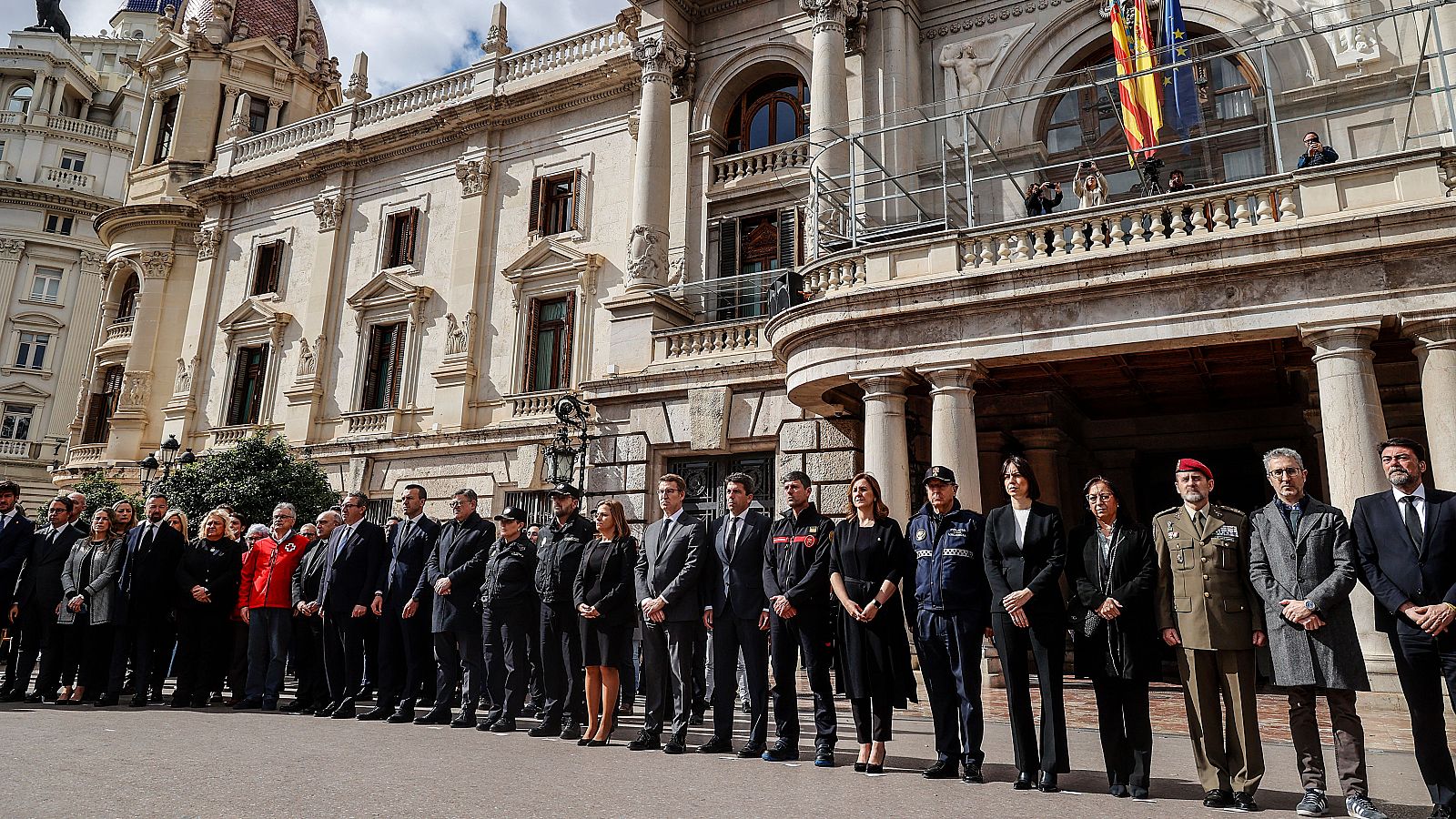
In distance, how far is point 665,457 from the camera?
55.2 ft

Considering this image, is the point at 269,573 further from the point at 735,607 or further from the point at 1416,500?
the point at 1416,500

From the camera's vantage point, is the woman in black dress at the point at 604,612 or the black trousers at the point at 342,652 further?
the black trousers at the point at 342,652

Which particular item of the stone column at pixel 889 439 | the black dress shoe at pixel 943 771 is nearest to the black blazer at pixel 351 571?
the black dress shoe at pixel 943 771

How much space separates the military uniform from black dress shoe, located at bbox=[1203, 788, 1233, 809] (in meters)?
0.03

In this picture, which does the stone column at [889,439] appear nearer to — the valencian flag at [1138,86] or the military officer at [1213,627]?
the valencian flag at [1138,86]

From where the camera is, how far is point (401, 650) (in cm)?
925

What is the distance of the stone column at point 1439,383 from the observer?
9242mm

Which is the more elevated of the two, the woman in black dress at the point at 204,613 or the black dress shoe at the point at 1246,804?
the woman in black dress at the point at 204,613

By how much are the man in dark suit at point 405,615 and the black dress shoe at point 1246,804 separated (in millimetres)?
6904

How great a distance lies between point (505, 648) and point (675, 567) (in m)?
2.13

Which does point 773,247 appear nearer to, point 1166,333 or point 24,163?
point 1166,333

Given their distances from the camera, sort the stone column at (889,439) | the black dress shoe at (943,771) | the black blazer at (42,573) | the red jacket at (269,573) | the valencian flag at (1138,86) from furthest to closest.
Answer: the valencian flag at (1138,86) < the stone column at (889,439) < the black blazer at (42,573) < the red jacket at (269,573) < the black dress shoe at (943,771)

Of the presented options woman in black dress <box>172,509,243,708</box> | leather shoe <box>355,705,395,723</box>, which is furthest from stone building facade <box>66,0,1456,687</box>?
woman in black dress <box>172,509,243,708</box>

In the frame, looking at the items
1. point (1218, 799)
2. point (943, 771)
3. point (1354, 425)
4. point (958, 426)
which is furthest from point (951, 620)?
point (1354, 425)
